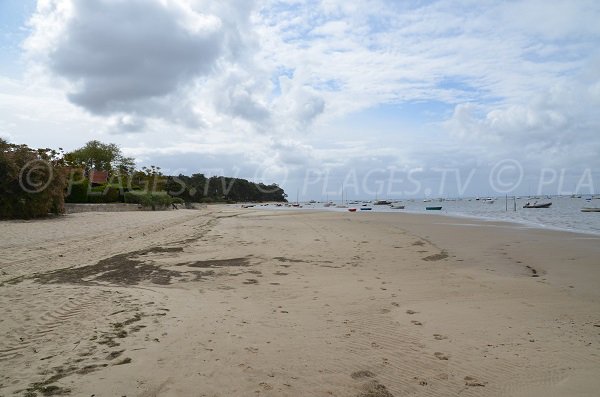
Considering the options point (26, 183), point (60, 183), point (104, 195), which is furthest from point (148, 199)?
point (26, 183)

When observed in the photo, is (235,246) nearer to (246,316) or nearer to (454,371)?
(246,316)

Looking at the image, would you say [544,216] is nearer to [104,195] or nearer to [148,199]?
[148,199]

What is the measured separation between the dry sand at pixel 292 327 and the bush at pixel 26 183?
45.3ft

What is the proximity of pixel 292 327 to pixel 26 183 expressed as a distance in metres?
24.8

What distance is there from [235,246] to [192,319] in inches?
355

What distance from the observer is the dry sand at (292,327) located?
4.01m

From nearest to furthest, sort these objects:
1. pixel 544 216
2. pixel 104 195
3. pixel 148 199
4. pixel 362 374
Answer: pixel 362 374
pixel 104 195
pixel 544 216
pixel 148 199

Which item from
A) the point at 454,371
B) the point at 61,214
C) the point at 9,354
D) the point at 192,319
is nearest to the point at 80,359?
the point at 9,354

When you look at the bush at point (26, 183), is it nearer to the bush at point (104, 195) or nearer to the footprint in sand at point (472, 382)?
the bush at point (104, 195)

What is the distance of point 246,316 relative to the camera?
612cm

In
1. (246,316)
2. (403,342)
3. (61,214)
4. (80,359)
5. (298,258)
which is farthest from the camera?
(61,214)

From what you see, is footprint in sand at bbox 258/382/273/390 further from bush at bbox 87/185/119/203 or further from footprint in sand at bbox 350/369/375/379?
bush at bbox 87/185/119/203

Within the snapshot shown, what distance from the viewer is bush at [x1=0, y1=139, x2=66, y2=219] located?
23016mm

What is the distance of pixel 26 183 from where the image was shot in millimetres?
23812
